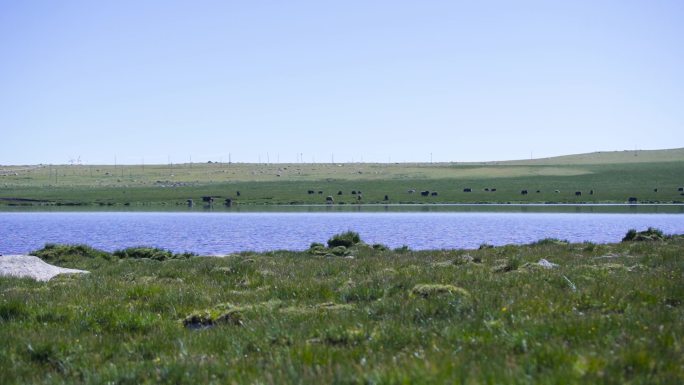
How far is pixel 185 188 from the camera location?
501 feet

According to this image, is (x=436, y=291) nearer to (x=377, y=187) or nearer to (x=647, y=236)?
(x=647, y=236)

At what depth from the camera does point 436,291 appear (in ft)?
43.0

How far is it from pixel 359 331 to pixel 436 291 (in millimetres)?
3975

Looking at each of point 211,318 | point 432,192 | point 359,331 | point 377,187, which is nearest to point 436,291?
point 359,331

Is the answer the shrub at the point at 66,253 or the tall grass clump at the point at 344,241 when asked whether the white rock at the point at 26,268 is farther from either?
the tall grass clump at the point at 344,241

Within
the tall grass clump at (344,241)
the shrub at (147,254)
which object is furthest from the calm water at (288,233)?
the shrub at (147,254)

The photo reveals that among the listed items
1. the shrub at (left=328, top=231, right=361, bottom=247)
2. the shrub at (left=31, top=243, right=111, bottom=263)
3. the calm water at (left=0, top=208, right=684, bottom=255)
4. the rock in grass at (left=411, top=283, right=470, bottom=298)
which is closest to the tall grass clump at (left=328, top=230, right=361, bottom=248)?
the shrub at (left=328, top=231, right=361, bottom=247)

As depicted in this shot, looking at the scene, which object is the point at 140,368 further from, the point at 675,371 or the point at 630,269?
the point at 630,269

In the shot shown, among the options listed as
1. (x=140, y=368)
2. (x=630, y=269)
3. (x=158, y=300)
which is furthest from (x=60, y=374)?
(x=630, y=269)

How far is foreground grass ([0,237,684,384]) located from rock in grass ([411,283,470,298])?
0.12 feet

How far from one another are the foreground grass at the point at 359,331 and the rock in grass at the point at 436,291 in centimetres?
4

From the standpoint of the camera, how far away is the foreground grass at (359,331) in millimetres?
6785

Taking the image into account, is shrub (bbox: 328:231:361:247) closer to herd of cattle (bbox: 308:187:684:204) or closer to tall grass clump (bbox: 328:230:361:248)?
tall grass clump (bbox: 328:230:361:248)

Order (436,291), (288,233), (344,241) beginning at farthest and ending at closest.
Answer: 1. (288,233)
2. (344,241)
3. (436,291)
